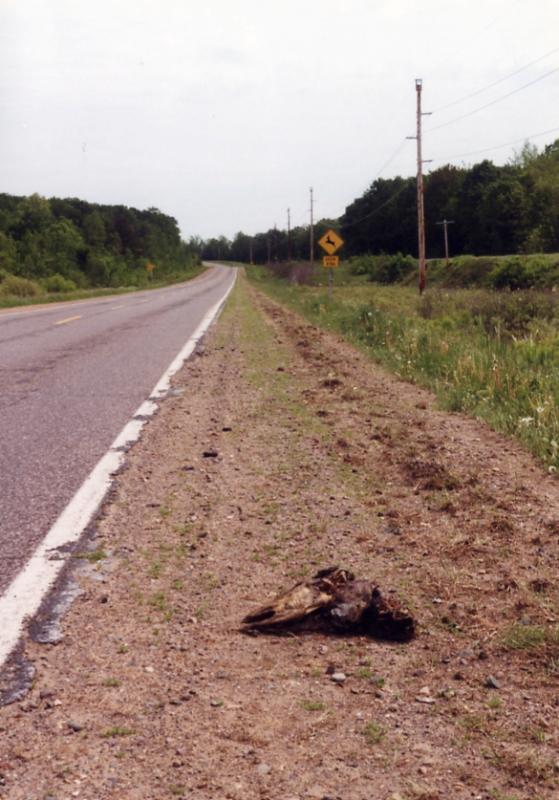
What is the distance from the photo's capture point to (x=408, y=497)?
16.3 feet

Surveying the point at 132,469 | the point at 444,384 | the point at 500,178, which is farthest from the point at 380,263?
the point at 132,469

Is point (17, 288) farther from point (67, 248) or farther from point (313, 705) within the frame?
point (313, 705)

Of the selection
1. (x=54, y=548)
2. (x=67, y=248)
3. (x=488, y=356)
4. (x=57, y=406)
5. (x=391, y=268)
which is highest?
(x=67, y=248)

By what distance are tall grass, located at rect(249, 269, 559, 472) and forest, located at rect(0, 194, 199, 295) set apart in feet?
89.5

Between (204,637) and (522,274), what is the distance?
37.4 metres

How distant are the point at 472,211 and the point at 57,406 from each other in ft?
244

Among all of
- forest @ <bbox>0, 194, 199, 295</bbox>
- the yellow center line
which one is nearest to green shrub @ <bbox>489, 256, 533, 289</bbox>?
the yellow center line

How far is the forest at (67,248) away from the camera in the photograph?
196ft

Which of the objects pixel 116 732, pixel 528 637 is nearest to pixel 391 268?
pixel 528 637

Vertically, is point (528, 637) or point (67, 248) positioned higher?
point (67, 248)

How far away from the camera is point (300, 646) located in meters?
3.12

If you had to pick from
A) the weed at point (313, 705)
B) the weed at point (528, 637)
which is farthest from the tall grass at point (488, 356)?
the weed at point (313, 705)

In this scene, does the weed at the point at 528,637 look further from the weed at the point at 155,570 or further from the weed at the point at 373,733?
the weed at the point at 155,570

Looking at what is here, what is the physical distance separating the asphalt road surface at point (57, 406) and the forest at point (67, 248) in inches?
1028
